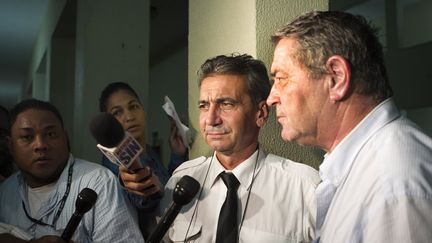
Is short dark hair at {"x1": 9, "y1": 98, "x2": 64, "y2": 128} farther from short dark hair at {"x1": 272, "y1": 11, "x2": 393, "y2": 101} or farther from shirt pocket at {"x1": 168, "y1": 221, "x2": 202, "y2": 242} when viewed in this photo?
short dark hair at {"x1": 272, "y1": 11, "x2": 393, "y2": 101}

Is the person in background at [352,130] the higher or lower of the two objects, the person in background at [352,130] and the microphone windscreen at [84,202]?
the higher

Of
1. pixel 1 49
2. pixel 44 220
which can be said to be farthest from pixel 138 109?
pixel 1 49

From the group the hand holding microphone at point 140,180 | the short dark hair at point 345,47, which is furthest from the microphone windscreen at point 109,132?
the short dark hair at point 345,47

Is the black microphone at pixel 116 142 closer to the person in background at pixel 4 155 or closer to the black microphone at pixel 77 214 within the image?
the black microphone at pixel 77 214

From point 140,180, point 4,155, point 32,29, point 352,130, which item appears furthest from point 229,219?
point 32,29

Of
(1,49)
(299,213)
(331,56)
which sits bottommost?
(299,213)

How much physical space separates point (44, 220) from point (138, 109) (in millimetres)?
700

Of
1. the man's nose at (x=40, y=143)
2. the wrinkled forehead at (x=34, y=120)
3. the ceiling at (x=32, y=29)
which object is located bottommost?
the man's nose at (x=40, y=143)

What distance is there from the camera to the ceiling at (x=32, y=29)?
194 inches

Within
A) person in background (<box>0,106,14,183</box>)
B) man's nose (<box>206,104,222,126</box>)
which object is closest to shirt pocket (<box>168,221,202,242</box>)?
man's nose (<box>206,104,222,126</box>)

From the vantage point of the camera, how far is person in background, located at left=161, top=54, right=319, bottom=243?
1359 millimetres

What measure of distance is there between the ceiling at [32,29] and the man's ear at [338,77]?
3.94 meters

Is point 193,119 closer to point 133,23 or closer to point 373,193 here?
point 373,193

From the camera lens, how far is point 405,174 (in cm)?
78
